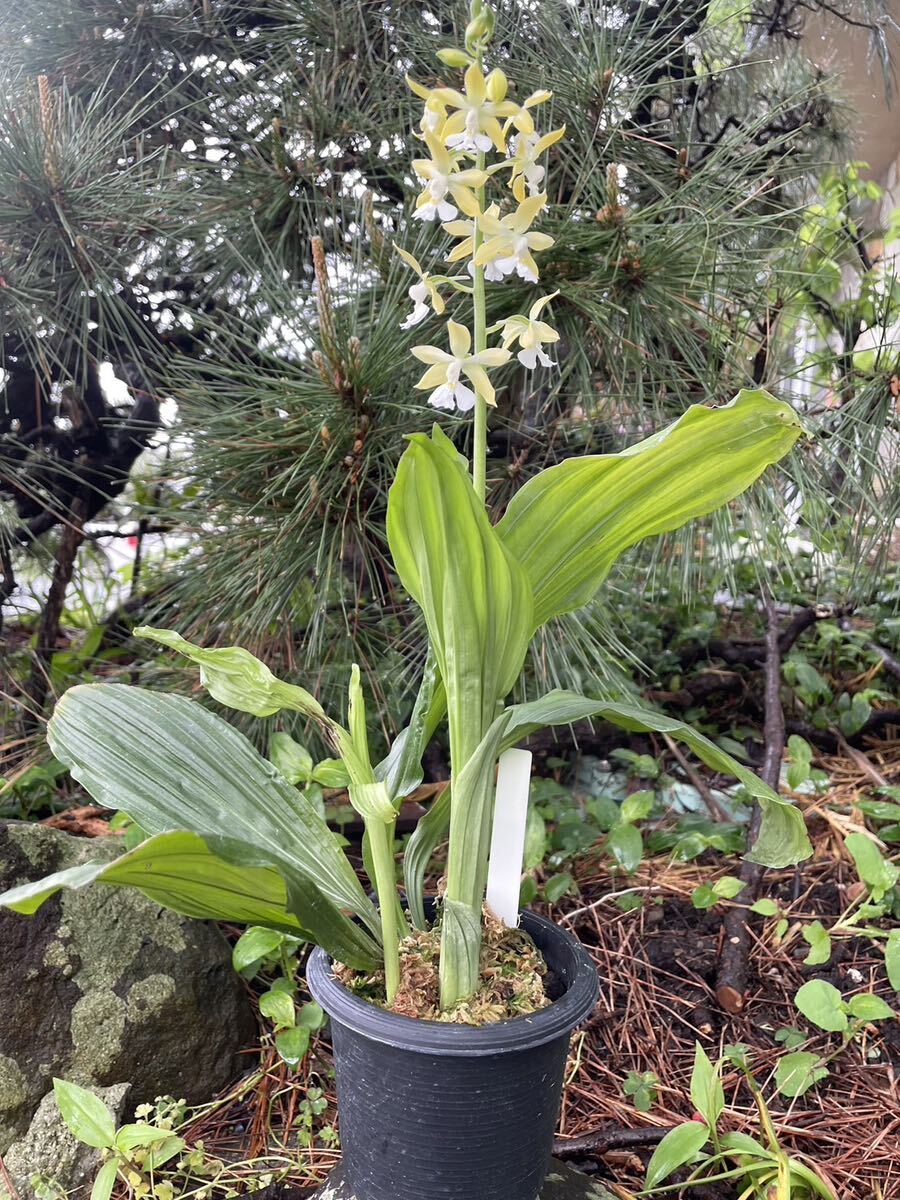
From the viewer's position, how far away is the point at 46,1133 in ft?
2.69

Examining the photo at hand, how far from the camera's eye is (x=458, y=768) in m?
0.68

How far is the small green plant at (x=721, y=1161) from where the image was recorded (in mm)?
706

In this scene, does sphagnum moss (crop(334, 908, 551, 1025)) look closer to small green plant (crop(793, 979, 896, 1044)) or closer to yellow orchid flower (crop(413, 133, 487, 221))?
small green plant (crop(793, 979, 896, 1044))

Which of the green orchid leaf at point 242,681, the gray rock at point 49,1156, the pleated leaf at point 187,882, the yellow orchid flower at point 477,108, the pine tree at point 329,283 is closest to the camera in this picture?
→ the pleated leaf at point 187,882

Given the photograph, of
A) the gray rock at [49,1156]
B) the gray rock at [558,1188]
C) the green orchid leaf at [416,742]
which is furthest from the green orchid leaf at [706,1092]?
the gray rock at [49,1156]

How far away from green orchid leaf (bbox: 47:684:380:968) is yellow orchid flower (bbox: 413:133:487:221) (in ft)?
1.48

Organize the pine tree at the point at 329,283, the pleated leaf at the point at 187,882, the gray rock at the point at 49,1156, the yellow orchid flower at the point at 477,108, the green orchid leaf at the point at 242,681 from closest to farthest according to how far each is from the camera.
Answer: the pleated leaf at the point at 187,882 → the yellow orchid flower at the point at 477,108 → the green orchid leaf at the point at 242,681 → the gray rock at the point at 49,1156 → the pine tree at the point at 329,283

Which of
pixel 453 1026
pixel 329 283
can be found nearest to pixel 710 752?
pixel 453 1026

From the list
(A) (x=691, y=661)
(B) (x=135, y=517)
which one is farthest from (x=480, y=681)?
(A) (x=691, y=661)

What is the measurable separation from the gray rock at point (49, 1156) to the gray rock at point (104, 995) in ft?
0.04

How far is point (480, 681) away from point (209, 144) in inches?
41.3

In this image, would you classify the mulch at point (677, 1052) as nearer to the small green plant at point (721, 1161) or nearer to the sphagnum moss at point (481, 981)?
the small green plant at point (721, 1161)

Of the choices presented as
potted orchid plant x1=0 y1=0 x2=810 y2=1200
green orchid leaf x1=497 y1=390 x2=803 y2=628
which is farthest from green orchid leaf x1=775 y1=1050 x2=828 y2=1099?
green orchid leaf x1=497 y1=390 x2=803 y2=628

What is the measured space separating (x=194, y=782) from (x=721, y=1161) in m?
0.59
